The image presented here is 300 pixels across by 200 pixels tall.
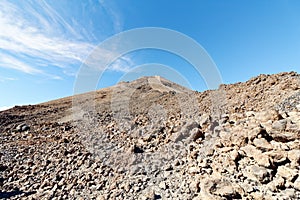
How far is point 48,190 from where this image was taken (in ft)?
21.9

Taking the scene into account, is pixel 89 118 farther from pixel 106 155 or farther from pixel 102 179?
pixel 102 179

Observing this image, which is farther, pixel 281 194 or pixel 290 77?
pixel 290 77

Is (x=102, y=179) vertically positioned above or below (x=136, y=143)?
below

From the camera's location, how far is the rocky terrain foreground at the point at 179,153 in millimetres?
4852

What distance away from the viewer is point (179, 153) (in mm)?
6859

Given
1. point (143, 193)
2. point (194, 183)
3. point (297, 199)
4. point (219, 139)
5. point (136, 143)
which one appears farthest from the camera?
point (136, 143)

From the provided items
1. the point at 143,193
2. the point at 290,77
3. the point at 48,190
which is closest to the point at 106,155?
the point at 48,190

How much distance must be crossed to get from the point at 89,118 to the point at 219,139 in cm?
852

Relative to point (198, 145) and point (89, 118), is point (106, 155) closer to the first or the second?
point (198, 145)

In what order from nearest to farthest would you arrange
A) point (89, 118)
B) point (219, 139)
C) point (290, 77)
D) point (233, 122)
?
point (219, 139) < point (233, 122) < point (290, 77) < point (89, 118)

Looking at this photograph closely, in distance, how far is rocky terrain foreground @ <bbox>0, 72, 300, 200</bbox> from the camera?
4.85 meters

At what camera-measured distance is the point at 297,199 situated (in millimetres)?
4078

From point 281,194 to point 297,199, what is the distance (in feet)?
0.82

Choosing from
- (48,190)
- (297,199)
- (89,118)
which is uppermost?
(89,118)
